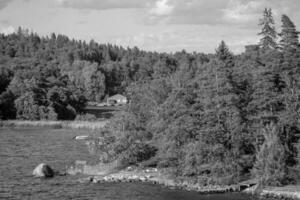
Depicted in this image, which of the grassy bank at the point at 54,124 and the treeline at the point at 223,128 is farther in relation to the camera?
the grassy bank at the point at 54,124

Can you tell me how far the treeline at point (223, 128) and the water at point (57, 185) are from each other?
4.30 meters

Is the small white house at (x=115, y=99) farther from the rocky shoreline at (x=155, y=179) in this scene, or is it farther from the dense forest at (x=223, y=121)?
the rocky shoreline at (x=155, y=179)

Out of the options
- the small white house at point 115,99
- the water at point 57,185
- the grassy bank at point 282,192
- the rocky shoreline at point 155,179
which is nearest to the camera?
the grassy bank at point 282,192

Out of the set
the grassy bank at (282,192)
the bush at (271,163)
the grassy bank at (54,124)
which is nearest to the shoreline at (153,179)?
the bush at (271,163)

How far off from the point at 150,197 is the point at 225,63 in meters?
16.7

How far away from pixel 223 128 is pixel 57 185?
1790cm

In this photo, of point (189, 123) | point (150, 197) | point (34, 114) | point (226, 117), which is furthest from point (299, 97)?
point (34, 114)

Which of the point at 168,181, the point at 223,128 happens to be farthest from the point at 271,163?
the point at 168,181

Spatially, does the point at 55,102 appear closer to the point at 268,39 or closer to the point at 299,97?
the point at 268,39

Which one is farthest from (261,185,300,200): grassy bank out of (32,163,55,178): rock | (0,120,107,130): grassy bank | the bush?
(0,120,107,130): grassy bank

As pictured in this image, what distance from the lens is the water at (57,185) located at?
43844 millimetres

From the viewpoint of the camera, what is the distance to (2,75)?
132000 mm

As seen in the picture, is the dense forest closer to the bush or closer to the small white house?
the bush

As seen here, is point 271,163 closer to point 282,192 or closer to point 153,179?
point 282,192
